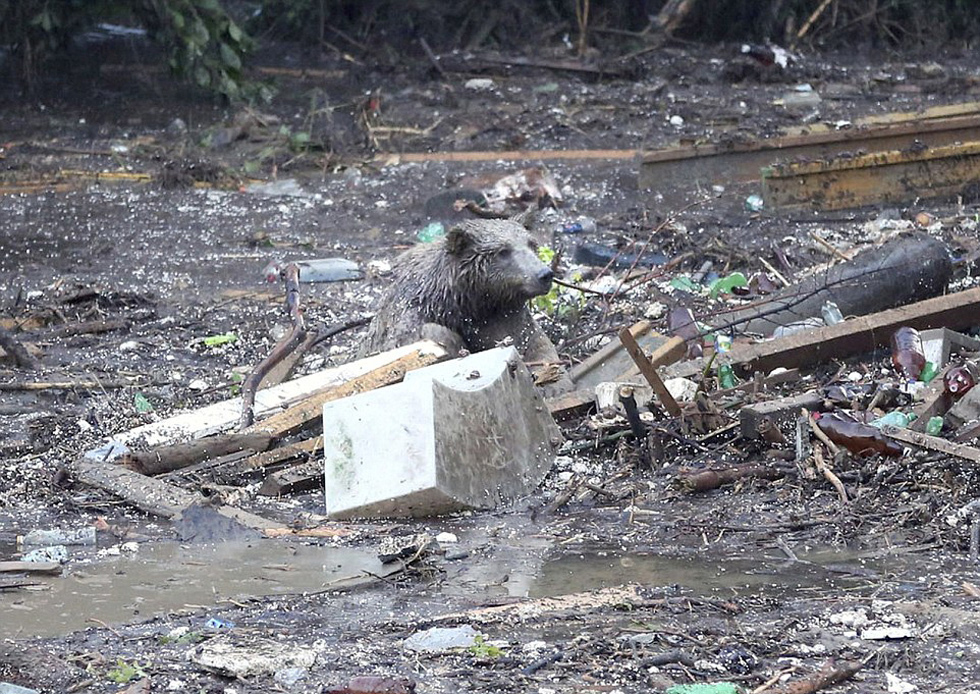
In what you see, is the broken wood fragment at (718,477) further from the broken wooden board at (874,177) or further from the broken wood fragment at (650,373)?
the broken wooden board at (874,177)

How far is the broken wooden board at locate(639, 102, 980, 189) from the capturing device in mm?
11383

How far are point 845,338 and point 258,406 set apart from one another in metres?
2.88

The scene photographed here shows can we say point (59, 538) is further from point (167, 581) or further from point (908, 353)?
point (908, 353)

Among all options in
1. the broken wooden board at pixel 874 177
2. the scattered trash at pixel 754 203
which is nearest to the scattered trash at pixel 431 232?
the scattered trash at pixel 754 203

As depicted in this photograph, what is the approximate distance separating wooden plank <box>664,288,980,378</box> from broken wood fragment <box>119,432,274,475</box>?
6.54 feet

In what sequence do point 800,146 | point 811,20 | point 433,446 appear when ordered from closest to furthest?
point 433,446
point 800,146
point 811,20

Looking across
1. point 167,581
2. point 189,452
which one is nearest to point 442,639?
point 167,581

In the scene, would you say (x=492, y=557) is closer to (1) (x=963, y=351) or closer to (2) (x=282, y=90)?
(1) (x=963, y=351)

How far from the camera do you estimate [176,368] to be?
860cm

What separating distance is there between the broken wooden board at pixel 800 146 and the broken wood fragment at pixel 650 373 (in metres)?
5.56

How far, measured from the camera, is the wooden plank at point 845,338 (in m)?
7.08

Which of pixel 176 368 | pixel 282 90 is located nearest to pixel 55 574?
pixel 176 368

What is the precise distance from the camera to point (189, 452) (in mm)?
6645

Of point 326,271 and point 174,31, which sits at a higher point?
point 174,31
